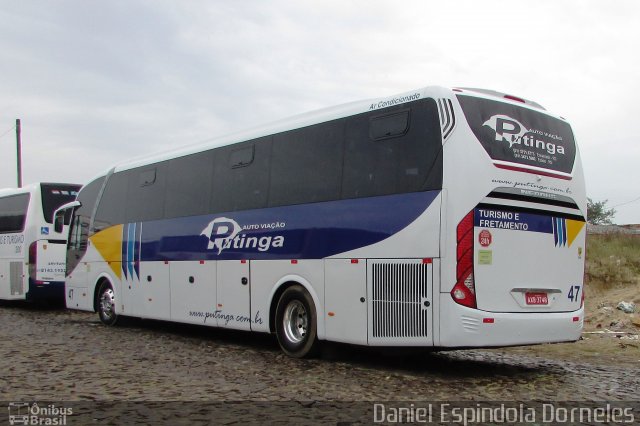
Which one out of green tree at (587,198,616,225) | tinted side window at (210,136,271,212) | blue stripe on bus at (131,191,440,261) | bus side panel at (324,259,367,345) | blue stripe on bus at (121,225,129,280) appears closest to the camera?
blue stripe on bus at (131,191,440,261)

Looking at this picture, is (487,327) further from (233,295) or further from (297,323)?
(233,295)

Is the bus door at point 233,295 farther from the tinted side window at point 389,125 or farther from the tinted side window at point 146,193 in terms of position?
the tinted side window at point 389,125

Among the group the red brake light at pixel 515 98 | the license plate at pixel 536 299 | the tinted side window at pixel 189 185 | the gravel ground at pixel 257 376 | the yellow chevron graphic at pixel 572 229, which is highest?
the red brake light at pixel 515 98

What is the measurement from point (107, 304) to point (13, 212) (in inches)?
257

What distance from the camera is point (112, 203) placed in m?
15.0

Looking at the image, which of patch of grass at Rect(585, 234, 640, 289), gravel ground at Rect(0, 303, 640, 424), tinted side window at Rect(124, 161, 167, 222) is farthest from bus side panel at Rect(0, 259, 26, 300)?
patch of grass at Rect(585, 234, 640, 289)

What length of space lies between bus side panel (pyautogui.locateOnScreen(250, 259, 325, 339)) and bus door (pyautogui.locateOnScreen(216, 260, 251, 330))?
18cm

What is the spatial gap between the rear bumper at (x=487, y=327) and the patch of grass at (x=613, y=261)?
474 inches

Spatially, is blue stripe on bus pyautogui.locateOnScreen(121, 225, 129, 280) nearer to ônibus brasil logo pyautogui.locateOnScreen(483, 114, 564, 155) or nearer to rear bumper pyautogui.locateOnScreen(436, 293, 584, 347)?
rear bumper pyautogui.locateOnScreen(436, 293, 584, 347)

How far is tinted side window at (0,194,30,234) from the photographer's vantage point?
19.3m

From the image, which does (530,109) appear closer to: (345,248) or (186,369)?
(345,248)

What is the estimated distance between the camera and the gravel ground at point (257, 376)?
22.7 feet

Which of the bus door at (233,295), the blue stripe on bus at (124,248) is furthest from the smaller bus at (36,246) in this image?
the bus door at (233,295)

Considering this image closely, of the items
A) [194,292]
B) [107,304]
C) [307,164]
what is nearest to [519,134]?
[307,164]
